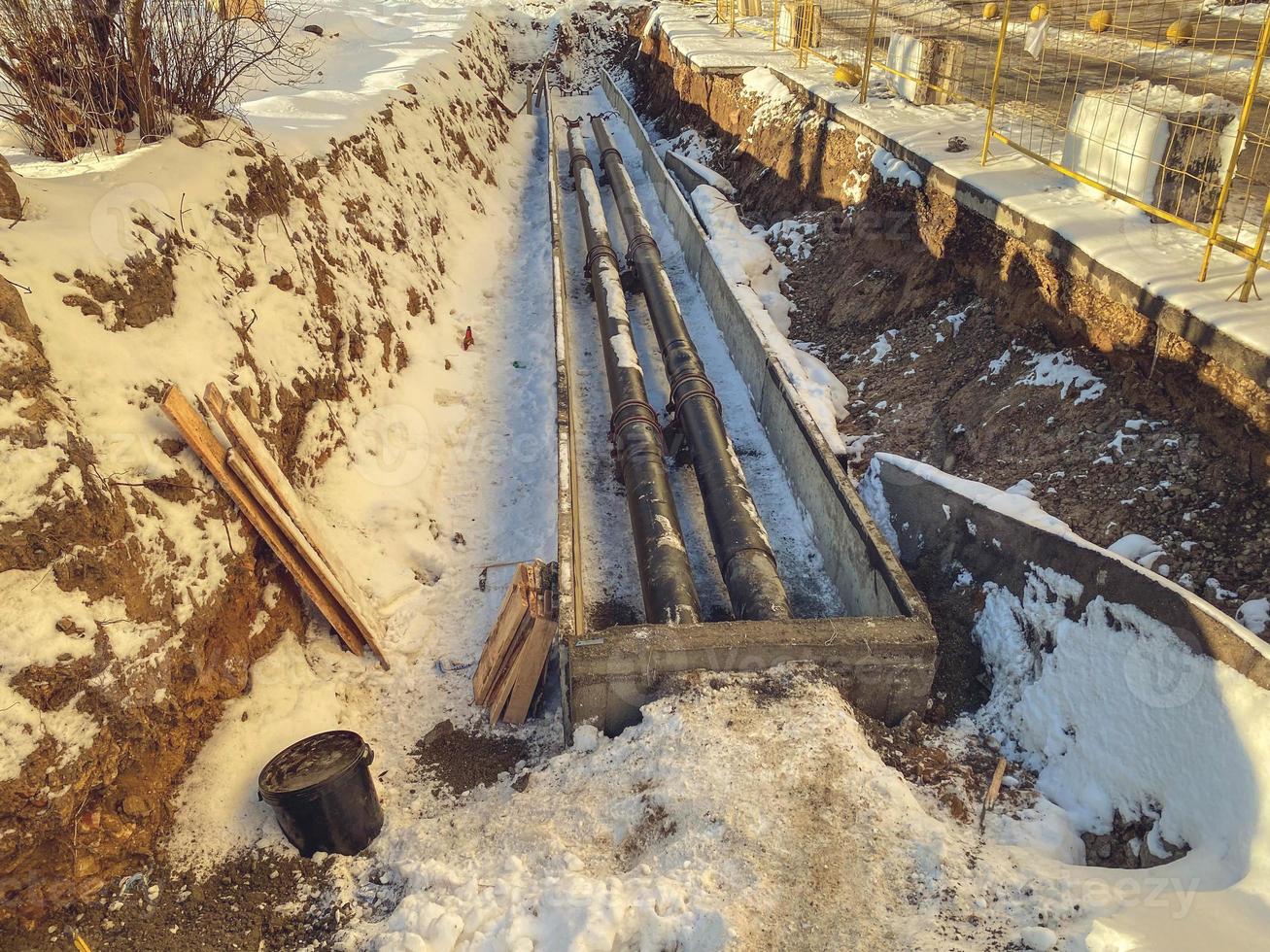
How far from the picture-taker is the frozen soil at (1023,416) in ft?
15.0

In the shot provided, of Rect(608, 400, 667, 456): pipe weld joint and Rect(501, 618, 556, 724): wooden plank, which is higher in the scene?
Rect(608, 400, 667, 456): pipe weld joint

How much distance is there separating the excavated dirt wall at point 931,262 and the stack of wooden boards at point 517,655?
452cm

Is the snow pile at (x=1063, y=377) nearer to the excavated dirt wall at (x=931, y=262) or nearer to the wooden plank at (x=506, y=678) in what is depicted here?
the excavated dirt wall at (x=931, y=262)

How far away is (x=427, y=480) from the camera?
270 inches

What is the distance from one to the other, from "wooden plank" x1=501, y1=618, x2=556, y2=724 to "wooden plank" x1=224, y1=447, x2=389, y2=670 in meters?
0.99

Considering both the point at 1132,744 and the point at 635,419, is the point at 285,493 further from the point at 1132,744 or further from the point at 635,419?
the point at 1132,744

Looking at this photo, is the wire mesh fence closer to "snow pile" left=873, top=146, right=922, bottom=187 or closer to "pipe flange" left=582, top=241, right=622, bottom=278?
"snow pile" left=873, top=146, right=922, bottom=187

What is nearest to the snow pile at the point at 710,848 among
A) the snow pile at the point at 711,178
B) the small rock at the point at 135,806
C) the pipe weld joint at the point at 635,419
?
the small rock at the point at 135,806

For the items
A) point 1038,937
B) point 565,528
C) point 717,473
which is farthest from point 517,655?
point 1038,937

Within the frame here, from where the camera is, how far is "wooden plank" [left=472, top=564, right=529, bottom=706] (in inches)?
201

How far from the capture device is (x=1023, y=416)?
6.10 meters

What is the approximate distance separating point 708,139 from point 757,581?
12.2 m

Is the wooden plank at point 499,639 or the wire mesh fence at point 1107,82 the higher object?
the wire mesh fence at point 1107,82

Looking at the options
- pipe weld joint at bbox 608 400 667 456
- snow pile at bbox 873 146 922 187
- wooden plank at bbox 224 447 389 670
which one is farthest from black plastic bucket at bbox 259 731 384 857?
snow pile at bbox 873 146 922 187
